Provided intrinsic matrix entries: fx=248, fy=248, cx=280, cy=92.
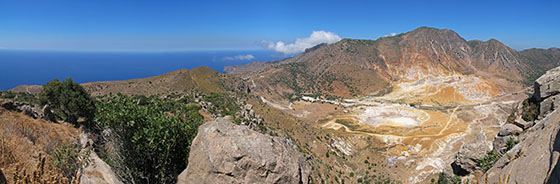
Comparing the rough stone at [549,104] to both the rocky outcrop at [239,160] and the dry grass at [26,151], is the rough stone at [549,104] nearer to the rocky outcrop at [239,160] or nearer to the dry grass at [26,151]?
the rocky outcrop at [239,160]

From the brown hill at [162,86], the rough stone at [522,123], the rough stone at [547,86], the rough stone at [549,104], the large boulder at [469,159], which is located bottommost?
the large boulder at [469,159]

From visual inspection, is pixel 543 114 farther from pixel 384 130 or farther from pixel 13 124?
pixel 384 130

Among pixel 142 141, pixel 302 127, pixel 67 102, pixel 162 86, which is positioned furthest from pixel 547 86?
pixel 162 86

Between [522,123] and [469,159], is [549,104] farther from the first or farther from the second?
[469,159]

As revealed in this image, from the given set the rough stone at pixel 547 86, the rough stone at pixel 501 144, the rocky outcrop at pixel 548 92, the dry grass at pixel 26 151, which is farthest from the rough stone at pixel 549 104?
the dry grass at pixel 26 151

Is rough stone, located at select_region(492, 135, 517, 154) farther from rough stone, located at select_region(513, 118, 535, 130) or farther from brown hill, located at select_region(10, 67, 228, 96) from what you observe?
brown hill, located at select_region(10, 67, 228, 96)

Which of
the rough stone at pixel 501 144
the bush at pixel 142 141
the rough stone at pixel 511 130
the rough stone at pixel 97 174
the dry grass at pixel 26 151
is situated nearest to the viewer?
the dry grass at pixel 26 151
